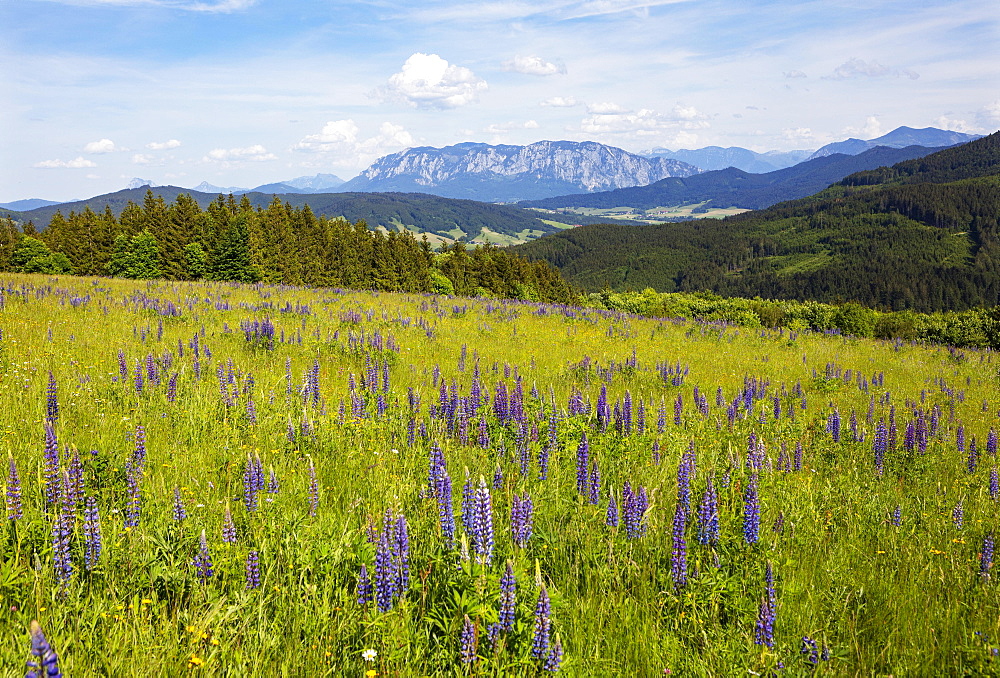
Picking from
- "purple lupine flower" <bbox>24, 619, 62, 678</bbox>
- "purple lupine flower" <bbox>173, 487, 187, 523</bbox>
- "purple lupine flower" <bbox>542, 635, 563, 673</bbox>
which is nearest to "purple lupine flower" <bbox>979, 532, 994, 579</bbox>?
"purple lupine flower" <bbox>542, 635, 563, 673</bbox>

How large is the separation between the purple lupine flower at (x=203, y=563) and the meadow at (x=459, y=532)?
0.02 m

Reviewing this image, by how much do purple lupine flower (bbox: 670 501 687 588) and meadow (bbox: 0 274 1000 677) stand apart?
2 cm

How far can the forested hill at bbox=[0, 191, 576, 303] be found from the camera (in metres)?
47.3

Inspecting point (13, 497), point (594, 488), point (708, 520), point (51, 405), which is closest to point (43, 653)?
point (13, 497)

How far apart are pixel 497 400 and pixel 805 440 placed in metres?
4.45

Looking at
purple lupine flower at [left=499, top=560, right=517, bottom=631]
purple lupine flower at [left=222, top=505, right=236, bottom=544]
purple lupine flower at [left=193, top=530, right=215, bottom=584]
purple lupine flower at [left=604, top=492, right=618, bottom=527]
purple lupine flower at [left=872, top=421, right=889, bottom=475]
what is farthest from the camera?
purple lupine flower at [left=872, top=421, right=889, bottom=475]

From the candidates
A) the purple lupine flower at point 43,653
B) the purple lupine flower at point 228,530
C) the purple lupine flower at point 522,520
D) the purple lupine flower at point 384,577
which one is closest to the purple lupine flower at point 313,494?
the purple lupine flower at point 228,530

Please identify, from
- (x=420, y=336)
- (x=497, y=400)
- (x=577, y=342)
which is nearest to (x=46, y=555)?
(x=497, y=400)

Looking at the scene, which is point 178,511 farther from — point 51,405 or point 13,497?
point 51,405

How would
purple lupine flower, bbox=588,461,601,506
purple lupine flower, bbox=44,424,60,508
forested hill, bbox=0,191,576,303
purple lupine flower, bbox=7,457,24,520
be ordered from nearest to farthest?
purple lupine flower, bbox=7,457,24,520
purple lupine flower, bbox=44,424,60,508
purple lupine flower, bbox=588,461,601,506
forested hill, bbox=0,191,576,303

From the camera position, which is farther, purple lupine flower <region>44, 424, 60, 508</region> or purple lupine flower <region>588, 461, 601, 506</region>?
purple lupine flower <region>588, 461, 601, 506</region>

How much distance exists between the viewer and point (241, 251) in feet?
152

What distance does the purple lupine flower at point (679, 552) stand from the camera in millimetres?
3600

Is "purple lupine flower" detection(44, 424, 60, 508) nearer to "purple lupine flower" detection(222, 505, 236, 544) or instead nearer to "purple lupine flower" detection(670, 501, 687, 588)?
"purple lupine flower" detection(222, 505, 236, 544)
